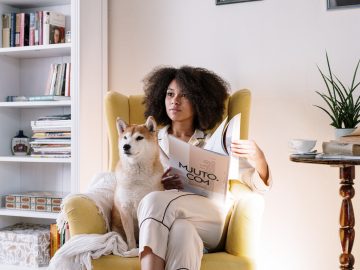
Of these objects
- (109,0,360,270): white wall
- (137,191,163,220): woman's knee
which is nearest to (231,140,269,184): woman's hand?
(137,191,163,220): woman's knee

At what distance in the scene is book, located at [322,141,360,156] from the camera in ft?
6.06

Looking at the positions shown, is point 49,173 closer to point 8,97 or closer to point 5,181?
point 5,181

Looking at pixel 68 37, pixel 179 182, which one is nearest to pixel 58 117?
pixel 68 37

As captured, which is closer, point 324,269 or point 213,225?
point 213,225

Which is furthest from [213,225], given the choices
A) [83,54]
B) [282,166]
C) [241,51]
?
[83,54]

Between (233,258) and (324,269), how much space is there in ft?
3.09

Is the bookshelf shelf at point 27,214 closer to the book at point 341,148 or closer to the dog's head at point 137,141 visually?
the dog's head at point 137,141

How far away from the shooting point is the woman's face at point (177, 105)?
2.09 meters

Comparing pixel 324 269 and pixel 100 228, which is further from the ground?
pixel 100 228

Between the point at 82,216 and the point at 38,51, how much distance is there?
1.33 metres

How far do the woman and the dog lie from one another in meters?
0.07

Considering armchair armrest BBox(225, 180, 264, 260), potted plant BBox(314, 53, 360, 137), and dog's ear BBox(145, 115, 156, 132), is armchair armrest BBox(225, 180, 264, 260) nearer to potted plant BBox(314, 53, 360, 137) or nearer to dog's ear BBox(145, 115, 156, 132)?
dog's ear BBox(145, 115, 156, 132)

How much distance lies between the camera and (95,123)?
2.63m

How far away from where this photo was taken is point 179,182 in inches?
71.2
